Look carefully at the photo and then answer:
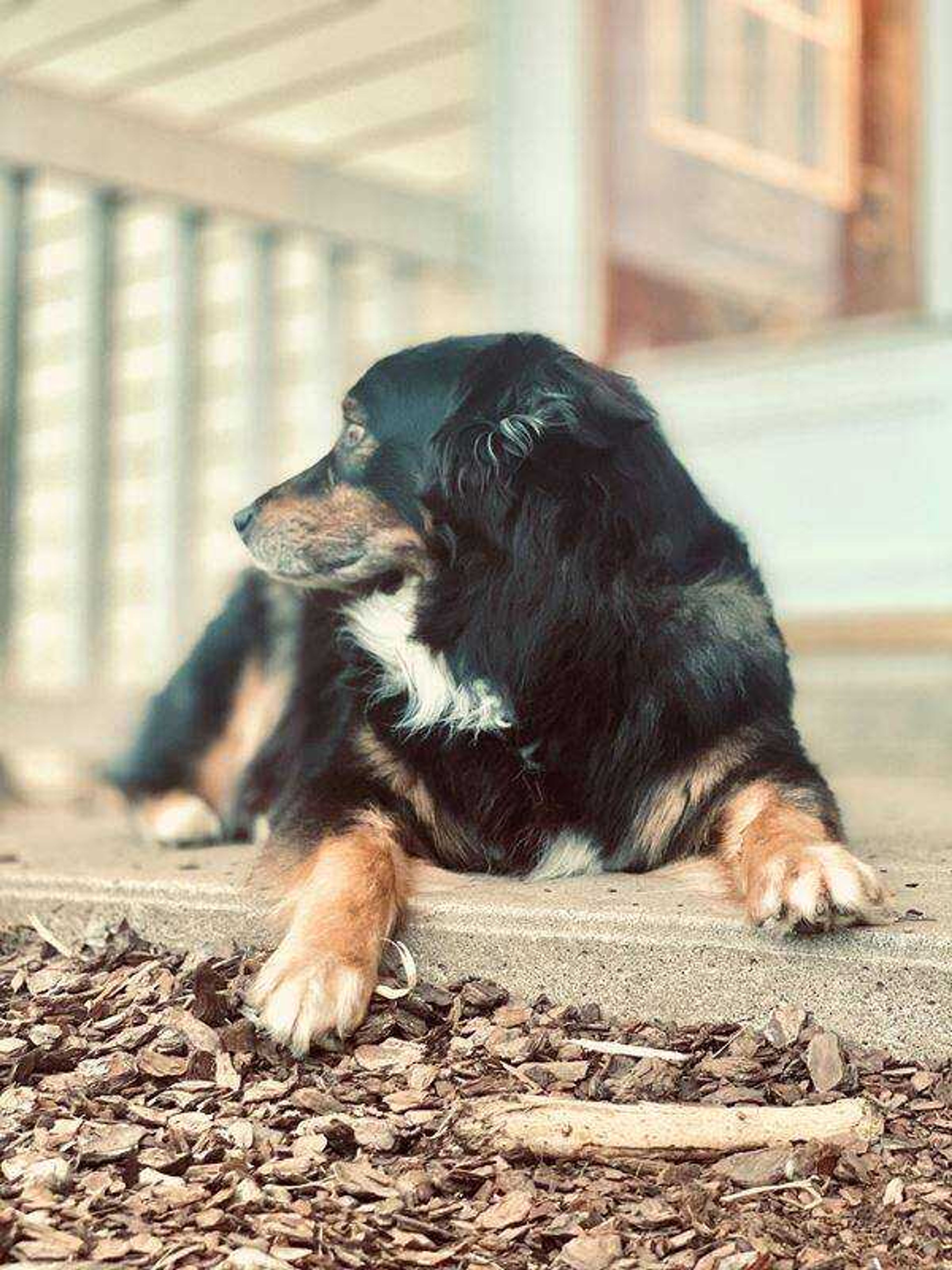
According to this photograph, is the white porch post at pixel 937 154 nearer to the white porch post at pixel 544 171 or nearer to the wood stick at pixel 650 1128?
the white porch post at pixel 544 171

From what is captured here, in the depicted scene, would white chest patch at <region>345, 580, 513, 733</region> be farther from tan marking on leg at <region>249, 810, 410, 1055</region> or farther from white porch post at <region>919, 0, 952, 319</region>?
white porch post at <region>919, 0, 952, 319</region>

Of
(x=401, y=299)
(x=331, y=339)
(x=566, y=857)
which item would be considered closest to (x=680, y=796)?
(x=566, y=857)

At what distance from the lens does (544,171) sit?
579 cm

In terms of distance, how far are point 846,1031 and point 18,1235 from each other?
0.99 meters

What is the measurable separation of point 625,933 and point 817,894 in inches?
10.3

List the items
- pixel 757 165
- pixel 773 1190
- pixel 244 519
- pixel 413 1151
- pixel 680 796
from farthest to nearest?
pixel 757 165 < pixel 244 519 < pixel 680 796 < pixel 413 1151 < pixel 773 1190

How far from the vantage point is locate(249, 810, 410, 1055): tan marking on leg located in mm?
1953

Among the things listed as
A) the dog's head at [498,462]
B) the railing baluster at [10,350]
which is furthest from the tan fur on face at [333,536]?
the railing baluster at [10,350]

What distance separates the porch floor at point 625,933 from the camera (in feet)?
6.32

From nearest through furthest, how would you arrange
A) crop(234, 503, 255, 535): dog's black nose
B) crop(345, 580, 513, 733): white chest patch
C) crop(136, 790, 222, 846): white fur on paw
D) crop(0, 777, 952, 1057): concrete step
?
1. crop(0, 777, 952, 1057): concrete step
2. crop(345, 580, 513, 733): white chest patch
3. crop(234, 503, 255, 535): dog's black nose
4. crop(136, 790, 222, 846): white fur on paw

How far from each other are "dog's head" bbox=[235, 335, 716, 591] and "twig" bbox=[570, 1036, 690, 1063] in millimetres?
685

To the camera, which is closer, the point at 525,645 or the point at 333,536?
the point at 525,645

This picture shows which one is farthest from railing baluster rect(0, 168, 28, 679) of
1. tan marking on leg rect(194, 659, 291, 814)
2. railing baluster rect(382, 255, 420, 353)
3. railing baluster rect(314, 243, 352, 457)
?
tan marking on leg rect(194, 659, 291, 814)

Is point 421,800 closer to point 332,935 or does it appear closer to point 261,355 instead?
point 332,935
